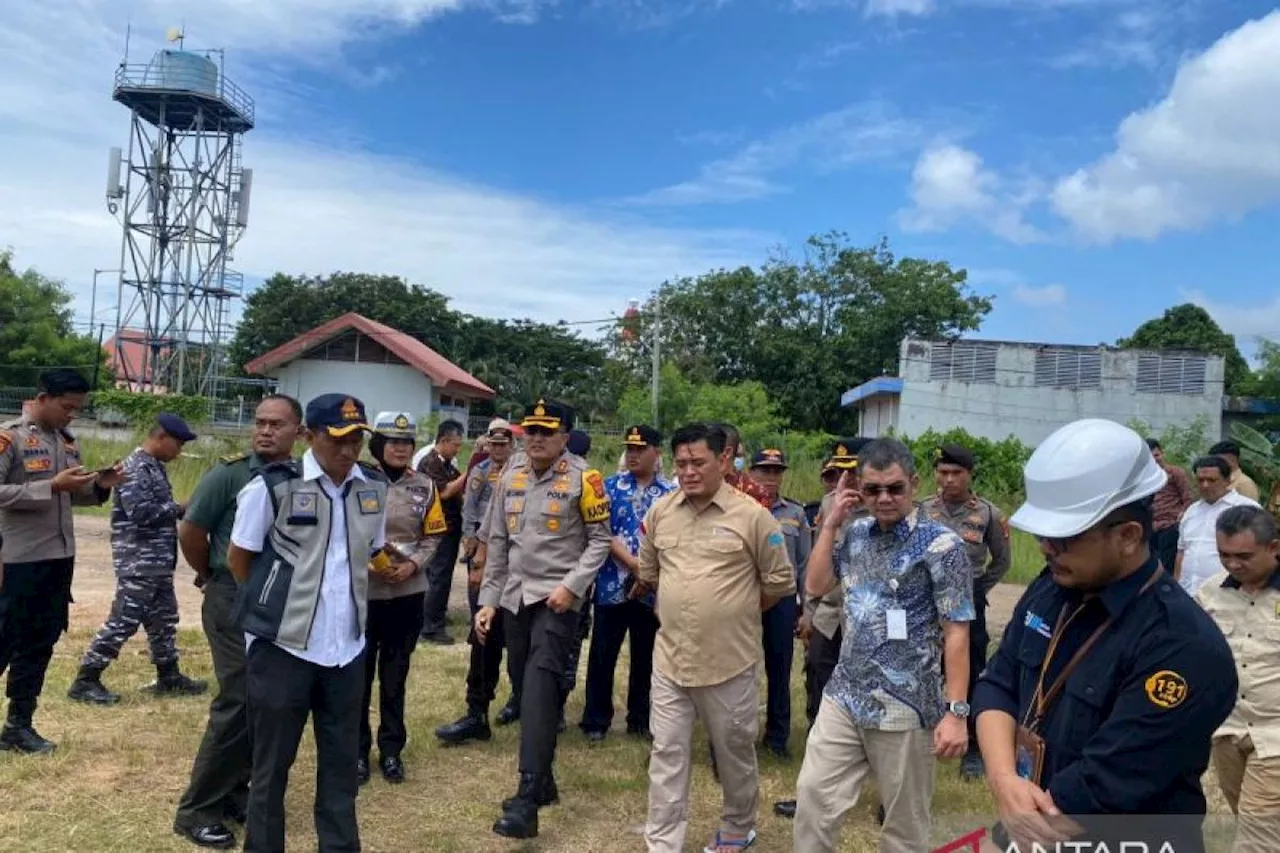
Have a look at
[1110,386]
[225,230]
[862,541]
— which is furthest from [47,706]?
[225,230]

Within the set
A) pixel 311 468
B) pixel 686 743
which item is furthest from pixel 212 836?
pixel 686 743

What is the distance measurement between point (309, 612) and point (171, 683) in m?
3.68

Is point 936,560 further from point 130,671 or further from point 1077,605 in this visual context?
point 130,671

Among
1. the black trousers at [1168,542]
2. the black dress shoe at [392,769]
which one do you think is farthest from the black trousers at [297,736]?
the black trousers at [1168,542]

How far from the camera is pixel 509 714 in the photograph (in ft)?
20.9

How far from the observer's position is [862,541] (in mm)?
3699

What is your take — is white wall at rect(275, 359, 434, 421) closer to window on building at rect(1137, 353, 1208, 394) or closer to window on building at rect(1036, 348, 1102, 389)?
window on building at rect(1036, 348, 1102, 389)

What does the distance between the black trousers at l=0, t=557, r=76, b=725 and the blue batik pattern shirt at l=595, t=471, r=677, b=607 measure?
2956 millimetres

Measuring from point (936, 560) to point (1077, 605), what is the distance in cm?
147

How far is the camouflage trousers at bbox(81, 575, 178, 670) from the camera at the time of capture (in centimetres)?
625

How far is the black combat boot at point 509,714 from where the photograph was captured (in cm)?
633

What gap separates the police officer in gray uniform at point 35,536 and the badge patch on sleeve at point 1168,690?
4.93 m

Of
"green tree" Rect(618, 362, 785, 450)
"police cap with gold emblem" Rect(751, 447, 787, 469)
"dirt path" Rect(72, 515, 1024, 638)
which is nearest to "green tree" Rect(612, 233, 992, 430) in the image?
"green tree" Rect(618, 362, 785, 450)

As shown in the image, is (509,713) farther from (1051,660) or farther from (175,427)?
(1051,660)
